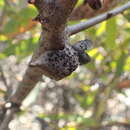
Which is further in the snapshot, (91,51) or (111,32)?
(91,51)

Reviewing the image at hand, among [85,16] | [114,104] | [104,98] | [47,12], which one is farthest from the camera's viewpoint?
[114,104]

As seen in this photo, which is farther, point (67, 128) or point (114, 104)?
point (114, 104)

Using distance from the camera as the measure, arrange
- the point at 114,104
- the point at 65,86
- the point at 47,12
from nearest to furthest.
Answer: the point at 47,12
the point at 65,86
the point at 114,104

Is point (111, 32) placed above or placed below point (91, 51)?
above

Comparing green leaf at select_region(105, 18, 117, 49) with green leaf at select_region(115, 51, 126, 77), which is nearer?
green leaf at select_region(105, 18, 117, 49)

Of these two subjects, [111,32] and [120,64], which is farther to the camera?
[120,64]

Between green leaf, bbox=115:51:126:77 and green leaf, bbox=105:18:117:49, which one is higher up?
green leaf, bbox=105:18:117:49

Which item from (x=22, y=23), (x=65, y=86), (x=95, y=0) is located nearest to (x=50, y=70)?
(x=95, y=0)

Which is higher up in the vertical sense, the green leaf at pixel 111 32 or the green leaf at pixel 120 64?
the green leaf at pixel 111 32

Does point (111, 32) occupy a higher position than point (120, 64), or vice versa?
point (111, 32)

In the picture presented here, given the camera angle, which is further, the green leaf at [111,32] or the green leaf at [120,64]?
the green leaf at [120,64]

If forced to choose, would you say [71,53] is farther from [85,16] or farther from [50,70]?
[85,16]
